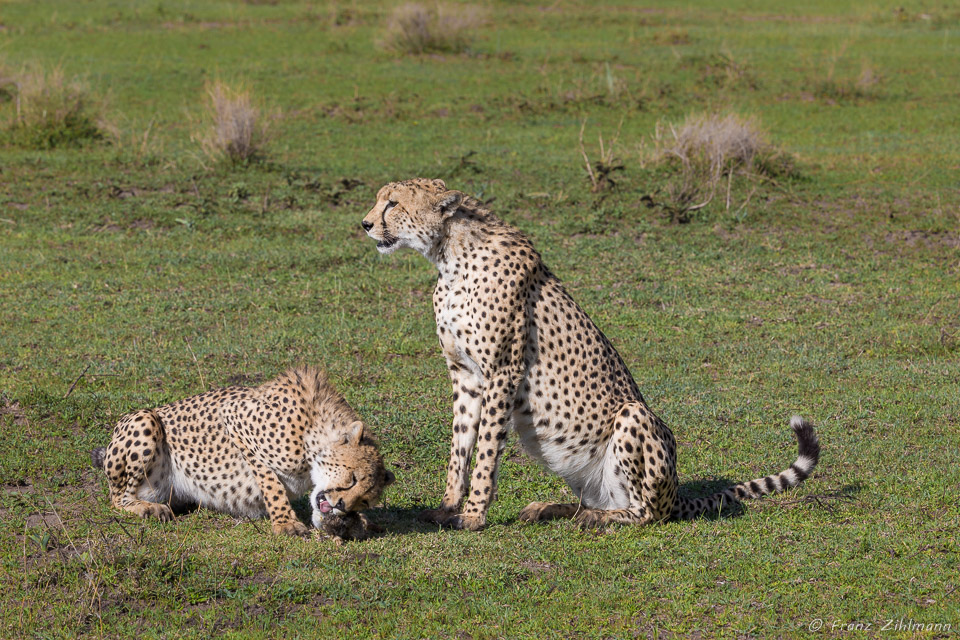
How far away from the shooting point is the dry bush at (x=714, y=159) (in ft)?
38.8

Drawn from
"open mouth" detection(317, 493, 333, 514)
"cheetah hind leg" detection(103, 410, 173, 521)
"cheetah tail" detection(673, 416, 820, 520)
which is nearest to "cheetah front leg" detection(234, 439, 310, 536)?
"open mouth" detection(317, 493, 333, 514)

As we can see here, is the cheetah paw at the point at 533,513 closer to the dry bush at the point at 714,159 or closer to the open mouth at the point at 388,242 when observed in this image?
the open mouth at the point at 388,242

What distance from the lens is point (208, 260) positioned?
9.94m

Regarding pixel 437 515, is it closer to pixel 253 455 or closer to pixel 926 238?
pixel 253 455

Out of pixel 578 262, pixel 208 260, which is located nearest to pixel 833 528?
pixel 578 262

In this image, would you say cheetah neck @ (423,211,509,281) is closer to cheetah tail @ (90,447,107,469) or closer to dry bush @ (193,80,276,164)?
cheetah tail @ (90,447,107,469)

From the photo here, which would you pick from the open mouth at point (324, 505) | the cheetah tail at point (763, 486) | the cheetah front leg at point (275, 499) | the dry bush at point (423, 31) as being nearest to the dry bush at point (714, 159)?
the cheetah tail at point (763, 486)

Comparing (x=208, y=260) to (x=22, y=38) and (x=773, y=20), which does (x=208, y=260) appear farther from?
(x=773, y=20)

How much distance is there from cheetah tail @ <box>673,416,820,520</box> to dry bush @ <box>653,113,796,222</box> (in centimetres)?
666

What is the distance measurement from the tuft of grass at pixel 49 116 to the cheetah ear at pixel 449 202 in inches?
394

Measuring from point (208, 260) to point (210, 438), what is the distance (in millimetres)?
5029

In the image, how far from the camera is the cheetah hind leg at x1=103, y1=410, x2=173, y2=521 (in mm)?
5086

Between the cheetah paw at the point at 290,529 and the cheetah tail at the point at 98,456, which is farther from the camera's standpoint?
the cheetah tail at the point at 98,456

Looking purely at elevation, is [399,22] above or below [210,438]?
above
